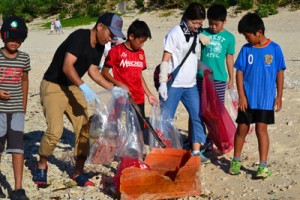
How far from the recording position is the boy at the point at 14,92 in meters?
5.36

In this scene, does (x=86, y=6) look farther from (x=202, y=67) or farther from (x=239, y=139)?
(x=239, y=139)

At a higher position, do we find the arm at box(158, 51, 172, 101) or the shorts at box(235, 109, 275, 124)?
the arm at box(158, 51, 172, 101)

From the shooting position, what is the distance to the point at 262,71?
5805mm

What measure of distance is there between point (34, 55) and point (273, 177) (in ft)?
44.1

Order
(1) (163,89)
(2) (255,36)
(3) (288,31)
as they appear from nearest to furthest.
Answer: (2) (255,36)
(1) (163,89)
(3) (288,31)

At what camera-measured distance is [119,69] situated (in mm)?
6148

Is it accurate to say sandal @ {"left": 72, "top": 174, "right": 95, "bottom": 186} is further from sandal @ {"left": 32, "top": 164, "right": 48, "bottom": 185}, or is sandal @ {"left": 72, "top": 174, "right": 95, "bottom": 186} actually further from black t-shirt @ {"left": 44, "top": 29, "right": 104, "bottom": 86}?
black t-shirt @ {"left": 44, "top": 29, "right": 104, "bottom": 86}

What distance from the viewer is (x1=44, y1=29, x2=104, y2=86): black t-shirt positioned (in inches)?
221

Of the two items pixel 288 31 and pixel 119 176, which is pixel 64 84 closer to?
pixel 119 176

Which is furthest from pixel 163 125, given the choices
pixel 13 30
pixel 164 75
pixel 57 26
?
pixel 57 26

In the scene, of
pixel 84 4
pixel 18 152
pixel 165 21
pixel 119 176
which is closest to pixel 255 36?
pixel 119 176

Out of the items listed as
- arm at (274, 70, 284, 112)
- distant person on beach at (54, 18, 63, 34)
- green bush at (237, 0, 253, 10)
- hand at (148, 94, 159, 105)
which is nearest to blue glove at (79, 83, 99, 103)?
hand at (148, 94, 159, 105)

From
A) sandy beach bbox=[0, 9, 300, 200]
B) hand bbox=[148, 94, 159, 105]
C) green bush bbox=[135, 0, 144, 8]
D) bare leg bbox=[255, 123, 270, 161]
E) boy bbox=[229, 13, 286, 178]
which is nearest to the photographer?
sandy beach bbox=[0, 9, 300, 200]

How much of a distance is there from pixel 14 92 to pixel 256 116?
219 centimetres
